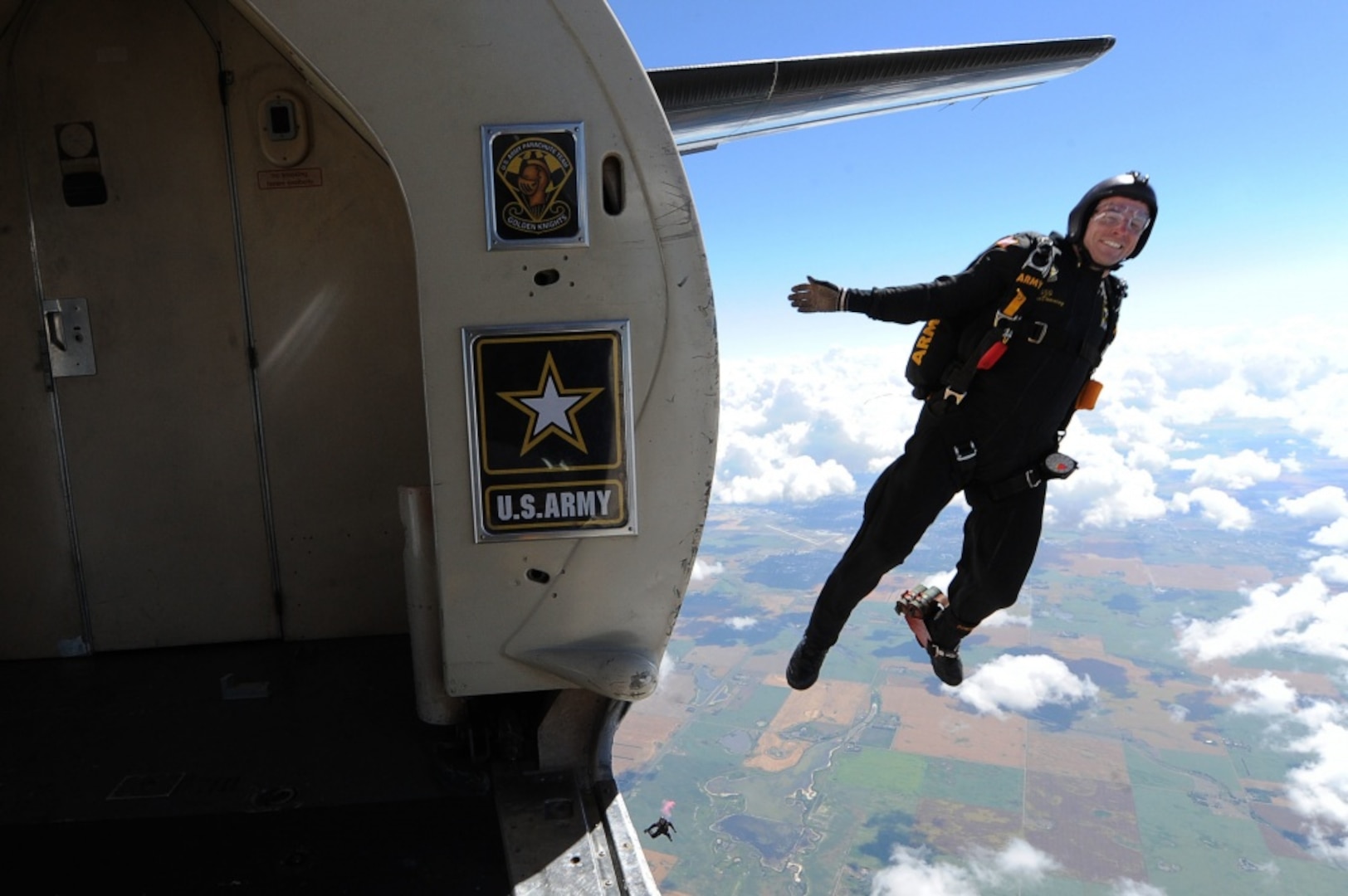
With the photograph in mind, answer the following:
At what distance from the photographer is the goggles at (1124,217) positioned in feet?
7.99

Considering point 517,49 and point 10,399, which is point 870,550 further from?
point 10,399

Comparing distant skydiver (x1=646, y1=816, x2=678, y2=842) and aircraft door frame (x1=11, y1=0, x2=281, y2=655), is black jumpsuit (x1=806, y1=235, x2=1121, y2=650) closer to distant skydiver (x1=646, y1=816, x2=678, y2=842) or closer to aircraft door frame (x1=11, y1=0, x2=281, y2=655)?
distant skydiver (x1=646, y1=816, x2=678, y2=842)

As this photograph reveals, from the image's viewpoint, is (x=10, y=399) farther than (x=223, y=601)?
No

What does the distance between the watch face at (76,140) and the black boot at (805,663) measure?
122 inches

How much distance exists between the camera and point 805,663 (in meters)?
3.14

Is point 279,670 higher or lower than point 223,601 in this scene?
lower

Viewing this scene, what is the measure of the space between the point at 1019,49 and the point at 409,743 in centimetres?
372

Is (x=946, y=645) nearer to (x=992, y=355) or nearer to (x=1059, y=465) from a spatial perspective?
→ (x=1059, y=465)

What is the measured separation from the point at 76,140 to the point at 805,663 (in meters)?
3.24

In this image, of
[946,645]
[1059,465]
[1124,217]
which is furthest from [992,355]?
[946,645]

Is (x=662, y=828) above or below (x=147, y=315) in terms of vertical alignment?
below

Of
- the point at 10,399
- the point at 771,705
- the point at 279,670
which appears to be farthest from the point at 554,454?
the point at 771,705

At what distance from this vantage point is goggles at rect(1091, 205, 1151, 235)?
2436mm

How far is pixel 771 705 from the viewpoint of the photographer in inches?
2943
